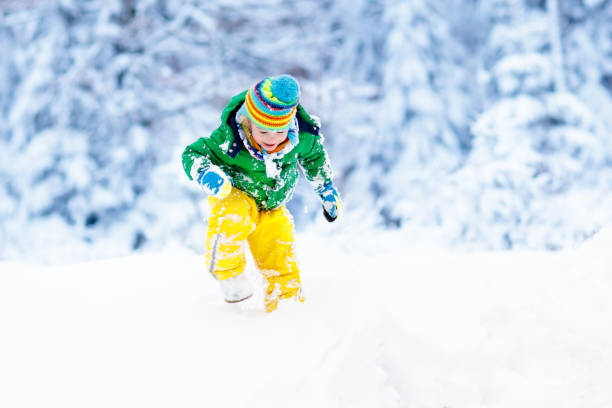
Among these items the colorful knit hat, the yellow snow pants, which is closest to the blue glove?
the yellow snow pants

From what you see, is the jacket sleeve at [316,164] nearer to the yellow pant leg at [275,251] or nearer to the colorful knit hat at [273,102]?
the yellow pant leg at [275,251]

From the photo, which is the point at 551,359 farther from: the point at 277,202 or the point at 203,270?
the point at 203,270

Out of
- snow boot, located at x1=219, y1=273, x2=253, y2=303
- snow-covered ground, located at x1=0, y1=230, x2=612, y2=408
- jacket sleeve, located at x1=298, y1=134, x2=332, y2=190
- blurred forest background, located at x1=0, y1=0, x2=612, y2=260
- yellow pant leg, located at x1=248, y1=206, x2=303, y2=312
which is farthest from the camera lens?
blurred forest background, located at x1=0, y1=0, x2=612, y2=260

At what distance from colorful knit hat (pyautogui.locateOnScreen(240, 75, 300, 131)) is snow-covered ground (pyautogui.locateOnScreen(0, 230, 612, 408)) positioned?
997 millimetres

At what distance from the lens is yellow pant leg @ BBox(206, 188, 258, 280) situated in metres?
2.54

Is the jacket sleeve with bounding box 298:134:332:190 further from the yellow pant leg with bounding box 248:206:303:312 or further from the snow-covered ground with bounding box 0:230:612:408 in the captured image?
the snow-covered ground with bounding box 0:230:612:408

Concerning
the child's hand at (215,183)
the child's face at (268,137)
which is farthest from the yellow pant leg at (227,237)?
the child's face at (268,137)

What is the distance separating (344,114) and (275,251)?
10103mm

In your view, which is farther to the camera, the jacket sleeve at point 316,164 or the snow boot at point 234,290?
the jacket sleeve at point 316,164

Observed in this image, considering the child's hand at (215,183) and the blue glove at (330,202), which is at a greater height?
the child's hand at (215,183)

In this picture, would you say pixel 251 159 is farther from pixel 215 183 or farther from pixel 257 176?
pixel 215 183

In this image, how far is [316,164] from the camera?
301cm

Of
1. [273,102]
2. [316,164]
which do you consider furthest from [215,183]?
[316,164]

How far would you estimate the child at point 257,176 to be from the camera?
2451 millimetres
